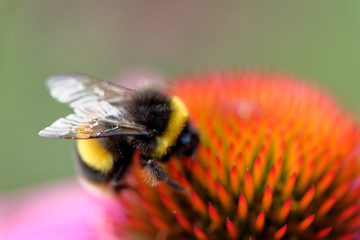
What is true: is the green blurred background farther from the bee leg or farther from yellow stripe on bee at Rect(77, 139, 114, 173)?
the bee leg

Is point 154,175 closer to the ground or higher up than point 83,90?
closer to the ground

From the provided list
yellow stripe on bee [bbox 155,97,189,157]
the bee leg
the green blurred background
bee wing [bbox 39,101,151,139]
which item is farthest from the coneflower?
the green blurred background

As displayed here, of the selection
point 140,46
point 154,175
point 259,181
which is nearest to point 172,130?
point 154,175

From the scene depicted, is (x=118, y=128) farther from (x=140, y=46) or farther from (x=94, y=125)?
(x=140, y=46)

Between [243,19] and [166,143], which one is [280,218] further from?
[243,19]

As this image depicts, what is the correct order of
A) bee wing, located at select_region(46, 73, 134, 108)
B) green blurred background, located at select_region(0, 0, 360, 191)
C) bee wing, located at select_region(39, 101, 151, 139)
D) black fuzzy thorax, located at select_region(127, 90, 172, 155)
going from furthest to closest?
green blurred background, located at select_region(0, 0, 360, 191) → bee wing, located at select_region(46, 73, 134, 108) → black fuzzy thorax, located at select_region(127, 90, 172, 155) → bee wing, located at select_region(39, 101, 151, 139)

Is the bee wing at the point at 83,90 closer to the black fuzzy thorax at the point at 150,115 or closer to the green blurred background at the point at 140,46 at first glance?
the black fuzzy thorax at the point at 150,115

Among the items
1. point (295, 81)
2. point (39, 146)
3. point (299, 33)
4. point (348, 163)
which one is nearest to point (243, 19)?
point (299, 33)
